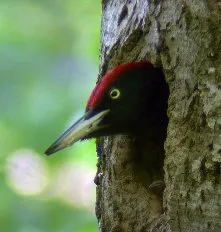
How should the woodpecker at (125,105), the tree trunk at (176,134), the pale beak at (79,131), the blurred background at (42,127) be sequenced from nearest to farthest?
the tree trunk at (176,134) → the pale beak at (79,131) → the woodpecker at (125,105) → the blurred background at (42,127)

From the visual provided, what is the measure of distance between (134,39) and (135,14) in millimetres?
133

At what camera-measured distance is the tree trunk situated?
9.90 feet

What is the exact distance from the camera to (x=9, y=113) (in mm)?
5109

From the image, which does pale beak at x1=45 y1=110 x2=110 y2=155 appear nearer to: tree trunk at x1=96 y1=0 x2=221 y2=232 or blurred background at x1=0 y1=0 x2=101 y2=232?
tree trunk at x1=96 y1=0 x2=221 y2=232

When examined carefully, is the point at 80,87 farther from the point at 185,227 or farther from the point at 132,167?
the point at 185,227

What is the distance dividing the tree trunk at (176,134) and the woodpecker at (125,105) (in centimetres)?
10

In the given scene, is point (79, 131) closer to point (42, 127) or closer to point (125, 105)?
point (125, 105)

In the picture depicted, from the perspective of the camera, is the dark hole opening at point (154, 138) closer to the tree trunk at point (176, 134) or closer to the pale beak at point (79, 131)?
the tree trunk at point (176, 134)

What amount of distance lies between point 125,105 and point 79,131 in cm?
34

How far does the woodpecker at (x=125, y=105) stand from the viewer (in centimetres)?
356

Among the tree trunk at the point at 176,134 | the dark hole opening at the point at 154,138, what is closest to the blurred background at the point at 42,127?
the dark hole opening at the point at 154,138

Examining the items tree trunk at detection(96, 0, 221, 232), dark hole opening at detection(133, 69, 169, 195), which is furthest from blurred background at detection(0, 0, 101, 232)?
tree trunk at detection(96, 0, 221, 232)

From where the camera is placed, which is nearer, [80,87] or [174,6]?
[174,6]

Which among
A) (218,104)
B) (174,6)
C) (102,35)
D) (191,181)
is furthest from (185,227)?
(102,35)
